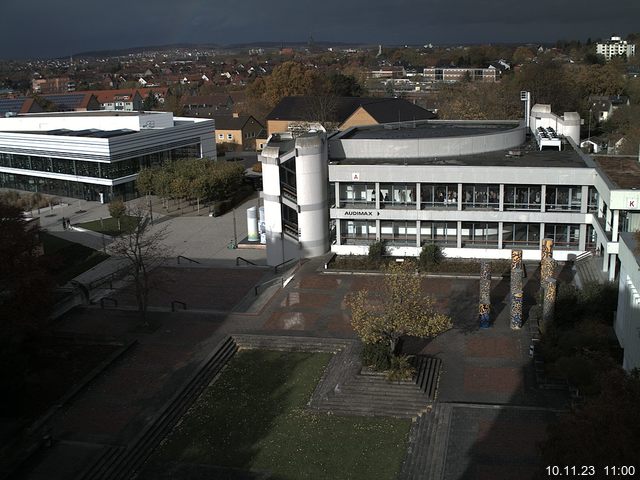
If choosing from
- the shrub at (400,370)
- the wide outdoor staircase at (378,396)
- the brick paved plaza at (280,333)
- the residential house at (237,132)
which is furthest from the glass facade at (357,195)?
the residential house at (237,132)

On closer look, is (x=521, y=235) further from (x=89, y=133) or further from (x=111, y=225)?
(x=89, y=133)

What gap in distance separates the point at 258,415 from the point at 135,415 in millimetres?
4083

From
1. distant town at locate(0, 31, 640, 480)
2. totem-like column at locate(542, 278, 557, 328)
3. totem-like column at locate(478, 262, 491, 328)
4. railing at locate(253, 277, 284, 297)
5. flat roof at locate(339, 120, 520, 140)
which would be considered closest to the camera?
distant town at locate(0, 31, 640, 480)

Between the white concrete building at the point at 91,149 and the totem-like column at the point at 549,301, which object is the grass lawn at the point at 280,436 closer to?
the totem-like column at the point at 549,301

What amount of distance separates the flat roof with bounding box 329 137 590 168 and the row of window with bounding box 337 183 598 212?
1695mm

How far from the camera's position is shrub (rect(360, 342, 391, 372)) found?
24844mm

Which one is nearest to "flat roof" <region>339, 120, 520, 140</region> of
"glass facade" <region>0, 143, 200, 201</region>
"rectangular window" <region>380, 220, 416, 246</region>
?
"rectangular window" <region>380, 220, 416, 246</region>

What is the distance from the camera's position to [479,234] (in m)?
38.7

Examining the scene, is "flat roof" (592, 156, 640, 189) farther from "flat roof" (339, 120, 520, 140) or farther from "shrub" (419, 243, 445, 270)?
"shrub" (419, 243, 445, 270)

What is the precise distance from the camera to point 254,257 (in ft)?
138

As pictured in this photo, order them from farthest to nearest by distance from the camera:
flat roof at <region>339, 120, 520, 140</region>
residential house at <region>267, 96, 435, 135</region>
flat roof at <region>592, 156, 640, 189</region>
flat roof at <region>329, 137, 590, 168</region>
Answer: residential house at <region>267, 96, 435, 135</region>, flat roof at <region>339, 120, 520, 140</region>, flat roof at <region>329, 137, 590, 168</region>, flat roof at <region>592, 156, 640, 189</region>

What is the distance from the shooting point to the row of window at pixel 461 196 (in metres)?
37.3

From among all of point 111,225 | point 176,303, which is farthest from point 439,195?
point 111,225

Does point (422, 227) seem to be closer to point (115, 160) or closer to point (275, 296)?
point (275, 296)
